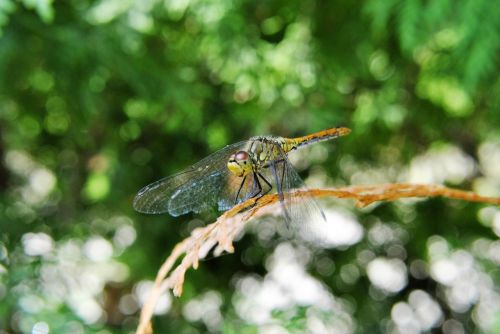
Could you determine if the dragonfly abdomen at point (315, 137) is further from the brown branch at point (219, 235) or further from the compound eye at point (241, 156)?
the brown branch at point (219, 235)

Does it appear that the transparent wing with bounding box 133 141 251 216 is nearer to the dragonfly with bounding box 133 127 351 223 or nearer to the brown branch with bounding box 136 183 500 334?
the dragonfly with bounding box 133 127 351 223

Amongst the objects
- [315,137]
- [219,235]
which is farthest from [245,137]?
[219,235]

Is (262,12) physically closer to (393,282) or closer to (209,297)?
(209,297)

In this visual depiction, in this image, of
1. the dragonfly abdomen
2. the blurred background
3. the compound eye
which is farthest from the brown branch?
the blurred background

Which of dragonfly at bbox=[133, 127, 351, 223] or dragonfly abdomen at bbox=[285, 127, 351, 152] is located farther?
dragonfly abdomen at bbox=[285, 127, 351, 152]

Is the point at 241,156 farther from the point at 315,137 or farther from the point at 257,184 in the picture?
the point at 315,137

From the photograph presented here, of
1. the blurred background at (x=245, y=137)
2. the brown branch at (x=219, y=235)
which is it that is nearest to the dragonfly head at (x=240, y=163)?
the brown branch at (x=219, y=235)
